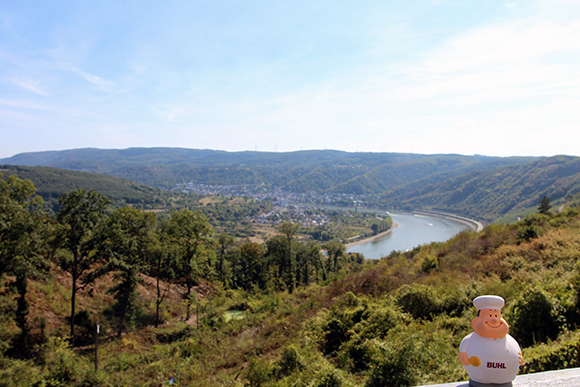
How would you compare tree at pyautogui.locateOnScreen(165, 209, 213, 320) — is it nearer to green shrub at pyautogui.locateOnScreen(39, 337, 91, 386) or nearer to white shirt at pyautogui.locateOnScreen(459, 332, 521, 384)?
green shrub at pyautogui.locateOnScreen(39, 337, 91, 386)

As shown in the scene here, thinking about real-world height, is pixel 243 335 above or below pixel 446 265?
below

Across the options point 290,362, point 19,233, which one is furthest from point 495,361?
point 19,233

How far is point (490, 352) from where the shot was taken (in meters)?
1.47

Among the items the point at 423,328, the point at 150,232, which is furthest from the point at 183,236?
the point at 423,328

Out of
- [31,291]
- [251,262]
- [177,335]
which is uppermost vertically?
[31,291]

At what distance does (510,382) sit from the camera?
139 cm

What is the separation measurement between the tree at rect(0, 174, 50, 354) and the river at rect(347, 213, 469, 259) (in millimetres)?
52598

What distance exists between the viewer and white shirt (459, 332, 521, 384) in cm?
141

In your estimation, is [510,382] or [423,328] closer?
[510,382]

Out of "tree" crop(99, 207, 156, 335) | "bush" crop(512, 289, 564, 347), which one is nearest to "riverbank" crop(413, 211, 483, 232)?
"bush" crop(512, 289, 564, 347)

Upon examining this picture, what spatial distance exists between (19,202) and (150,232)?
16.0 ft

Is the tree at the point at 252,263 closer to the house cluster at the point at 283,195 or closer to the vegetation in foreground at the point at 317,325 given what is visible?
the vegetation in foreground at the point at 317,325

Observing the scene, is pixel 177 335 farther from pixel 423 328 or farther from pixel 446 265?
pixel 446 265

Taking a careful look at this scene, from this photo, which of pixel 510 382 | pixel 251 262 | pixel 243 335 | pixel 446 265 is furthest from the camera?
pixel 251 262
